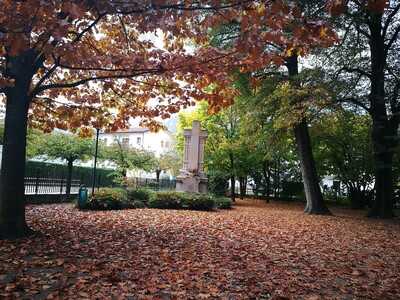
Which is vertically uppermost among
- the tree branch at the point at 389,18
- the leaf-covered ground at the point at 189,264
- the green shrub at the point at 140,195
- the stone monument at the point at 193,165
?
the tree branch at the point at 389,18

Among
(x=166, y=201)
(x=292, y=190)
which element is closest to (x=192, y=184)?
(x=166, y=201)

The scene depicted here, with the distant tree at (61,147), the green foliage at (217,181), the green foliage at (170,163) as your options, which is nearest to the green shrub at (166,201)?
the distant tree at (61,147)

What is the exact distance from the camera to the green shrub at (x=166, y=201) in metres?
15.7


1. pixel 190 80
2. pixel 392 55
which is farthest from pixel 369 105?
pixel 190 80

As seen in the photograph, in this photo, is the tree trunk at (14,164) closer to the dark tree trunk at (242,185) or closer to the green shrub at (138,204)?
the green shrub at (138,204)

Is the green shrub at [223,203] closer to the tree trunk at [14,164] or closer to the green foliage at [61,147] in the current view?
the green foliage at [61,147]

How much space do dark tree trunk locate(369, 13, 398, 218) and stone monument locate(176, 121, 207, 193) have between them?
8288mm

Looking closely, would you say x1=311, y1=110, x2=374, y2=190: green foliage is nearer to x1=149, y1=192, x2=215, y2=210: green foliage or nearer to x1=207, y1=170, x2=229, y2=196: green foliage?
x1=207, y1=170, x2=229, y2=196: green foliage

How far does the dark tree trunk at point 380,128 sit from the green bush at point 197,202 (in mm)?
7626

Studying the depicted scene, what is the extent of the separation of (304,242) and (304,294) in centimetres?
426

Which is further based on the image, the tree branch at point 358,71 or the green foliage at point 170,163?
the green foliage at point 170,163

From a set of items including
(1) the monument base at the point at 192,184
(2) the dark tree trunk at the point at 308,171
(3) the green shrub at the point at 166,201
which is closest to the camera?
(3) the green shrub at the point at 166,201

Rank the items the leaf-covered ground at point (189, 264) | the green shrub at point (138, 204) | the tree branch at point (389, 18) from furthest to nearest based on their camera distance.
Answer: the tree branch at point (389, 18) → the green shrub at point (138, 204) → the leaf-covered ground at point (189, 264)

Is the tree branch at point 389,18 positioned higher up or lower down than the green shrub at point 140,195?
higher up
